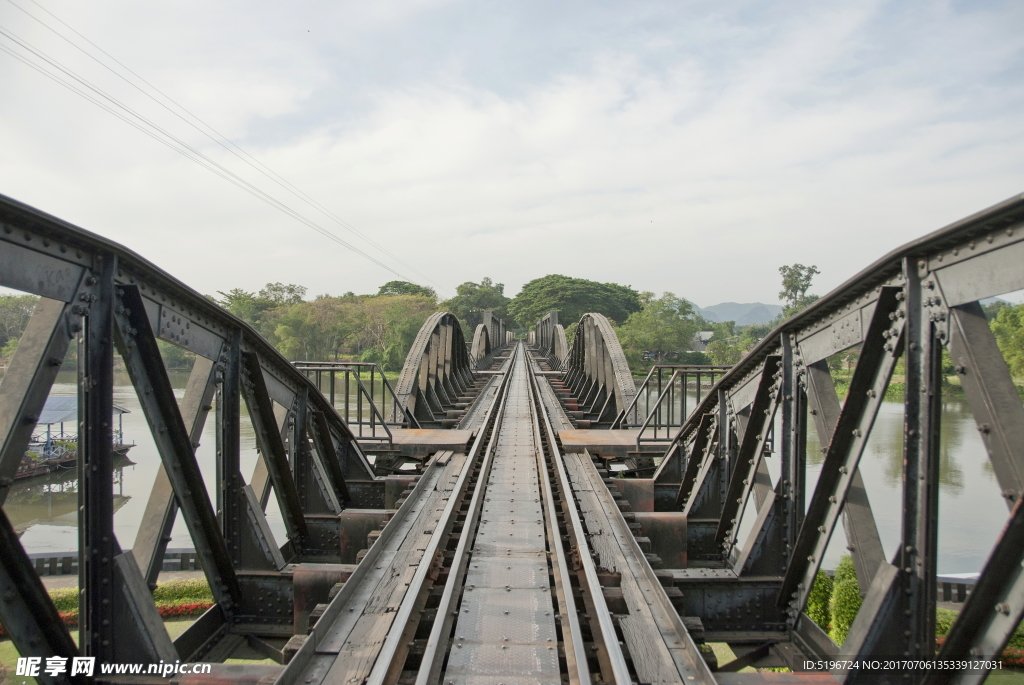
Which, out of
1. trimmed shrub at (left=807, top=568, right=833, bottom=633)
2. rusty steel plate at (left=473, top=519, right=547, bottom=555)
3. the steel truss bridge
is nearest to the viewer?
the steel truss bridge

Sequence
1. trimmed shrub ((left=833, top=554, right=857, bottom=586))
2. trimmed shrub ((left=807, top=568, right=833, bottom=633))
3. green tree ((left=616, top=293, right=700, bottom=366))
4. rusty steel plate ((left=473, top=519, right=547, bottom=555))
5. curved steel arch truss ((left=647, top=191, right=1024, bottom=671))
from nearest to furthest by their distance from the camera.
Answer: curved steel arch truss ((left=647, top=191, right=1024, bottom=671))
rusty steel plate ((left=473, top=519, right=547, bottom=555))
trimmed shrub ((left=833, top=554, right=857, bottom=586))
trimmed shrub ((left=807, top=568, right=833, bottom=633))
green tree ((left=616, top=293, right=700, bottom=366))

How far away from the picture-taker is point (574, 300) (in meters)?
93.9

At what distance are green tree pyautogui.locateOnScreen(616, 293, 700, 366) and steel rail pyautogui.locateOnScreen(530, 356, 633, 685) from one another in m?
56.9

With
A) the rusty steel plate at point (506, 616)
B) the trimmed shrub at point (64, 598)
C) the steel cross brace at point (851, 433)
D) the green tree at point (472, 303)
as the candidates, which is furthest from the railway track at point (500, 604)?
the green tree at point (472, 303)

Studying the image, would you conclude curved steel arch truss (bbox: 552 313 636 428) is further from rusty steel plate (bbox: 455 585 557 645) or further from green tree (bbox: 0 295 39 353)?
green tree (bbox: 0 295 39 353)

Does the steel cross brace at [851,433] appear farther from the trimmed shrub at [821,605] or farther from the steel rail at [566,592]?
the trimmed shrub at [821,605]

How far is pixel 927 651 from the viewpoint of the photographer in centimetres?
304

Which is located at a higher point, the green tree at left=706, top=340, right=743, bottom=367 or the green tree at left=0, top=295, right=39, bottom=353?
the green tree at left=0, top=295, right=39, bottom=353

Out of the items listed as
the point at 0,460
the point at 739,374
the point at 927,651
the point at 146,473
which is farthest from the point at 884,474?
the point at 146,473

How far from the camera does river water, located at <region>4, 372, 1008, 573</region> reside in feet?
62.9

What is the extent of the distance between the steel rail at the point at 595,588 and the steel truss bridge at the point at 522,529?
25 millimetres

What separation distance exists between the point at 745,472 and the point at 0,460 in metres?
4.97

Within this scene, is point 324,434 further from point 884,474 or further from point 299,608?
point 884,474

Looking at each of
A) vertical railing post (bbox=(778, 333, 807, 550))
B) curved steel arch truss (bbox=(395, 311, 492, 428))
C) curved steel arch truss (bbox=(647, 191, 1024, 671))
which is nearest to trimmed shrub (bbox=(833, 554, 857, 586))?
curved steel arch truss (bbox=(647, 191, 1024, 671))
